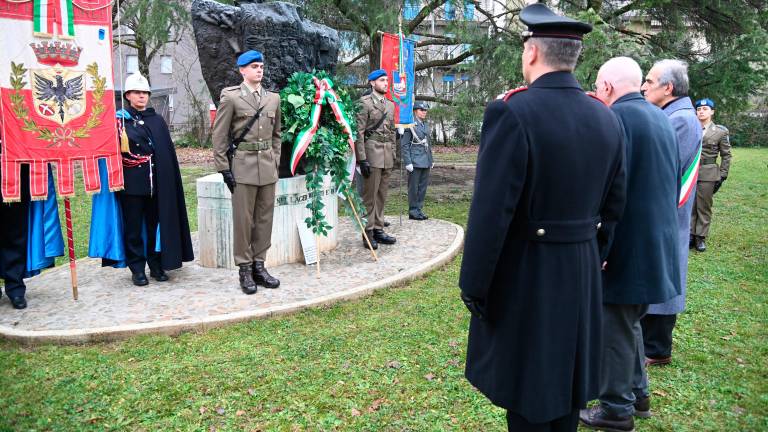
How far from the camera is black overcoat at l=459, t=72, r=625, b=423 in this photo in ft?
7.42

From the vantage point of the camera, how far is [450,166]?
710 inches

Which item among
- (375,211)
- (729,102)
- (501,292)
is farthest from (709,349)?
(729,102)

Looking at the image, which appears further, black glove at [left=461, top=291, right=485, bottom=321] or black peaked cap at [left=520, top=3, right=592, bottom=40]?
black glove at [left=461, top=291, right=485, bottom=321]

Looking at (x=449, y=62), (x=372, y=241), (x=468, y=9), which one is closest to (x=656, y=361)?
(x=372, y=241)

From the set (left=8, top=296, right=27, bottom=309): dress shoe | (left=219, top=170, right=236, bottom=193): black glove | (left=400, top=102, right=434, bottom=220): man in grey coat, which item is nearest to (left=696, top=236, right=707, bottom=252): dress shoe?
(left=400, top=102, right=434, bottom=220): man in grey coat

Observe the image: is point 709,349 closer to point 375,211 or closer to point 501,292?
point 501,292

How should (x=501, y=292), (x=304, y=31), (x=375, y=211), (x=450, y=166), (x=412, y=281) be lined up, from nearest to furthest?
(x=501, y=292), (x=412, y=281), (x=304, y=31), (x=375, y=211), (x=450, y=166)

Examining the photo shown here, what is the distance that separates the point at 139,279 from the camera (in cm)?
609

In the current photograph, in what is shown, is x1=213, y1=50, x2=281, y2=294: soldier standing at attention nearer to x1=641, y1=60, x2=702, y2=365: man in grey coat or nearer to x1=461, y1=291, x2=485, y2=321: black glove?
x1=641, y1=60, x2=702, y2=365: man in grey coat

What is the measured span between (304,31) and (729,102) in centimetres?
726

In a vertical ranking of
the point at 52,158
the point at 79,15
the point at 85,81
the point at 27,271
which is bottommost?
the point at 27,271

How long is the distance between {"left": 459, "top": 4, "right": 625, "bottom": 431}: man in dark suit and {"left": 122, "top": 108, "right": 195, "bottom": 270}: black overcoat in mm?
4488

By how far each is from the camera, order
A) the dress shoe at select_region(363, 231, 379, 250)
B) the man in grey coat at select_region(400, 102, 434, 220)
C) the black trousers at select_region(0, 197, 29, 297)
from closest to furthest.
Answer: the black trousers at select_region(0, 197, 29, 297), the dress shoe at select_region(363, 231, 379, 250), the man in grey coat at select_region(400, 102, 434, 220)

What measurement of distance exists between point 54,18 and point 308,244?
3285 millimetres
